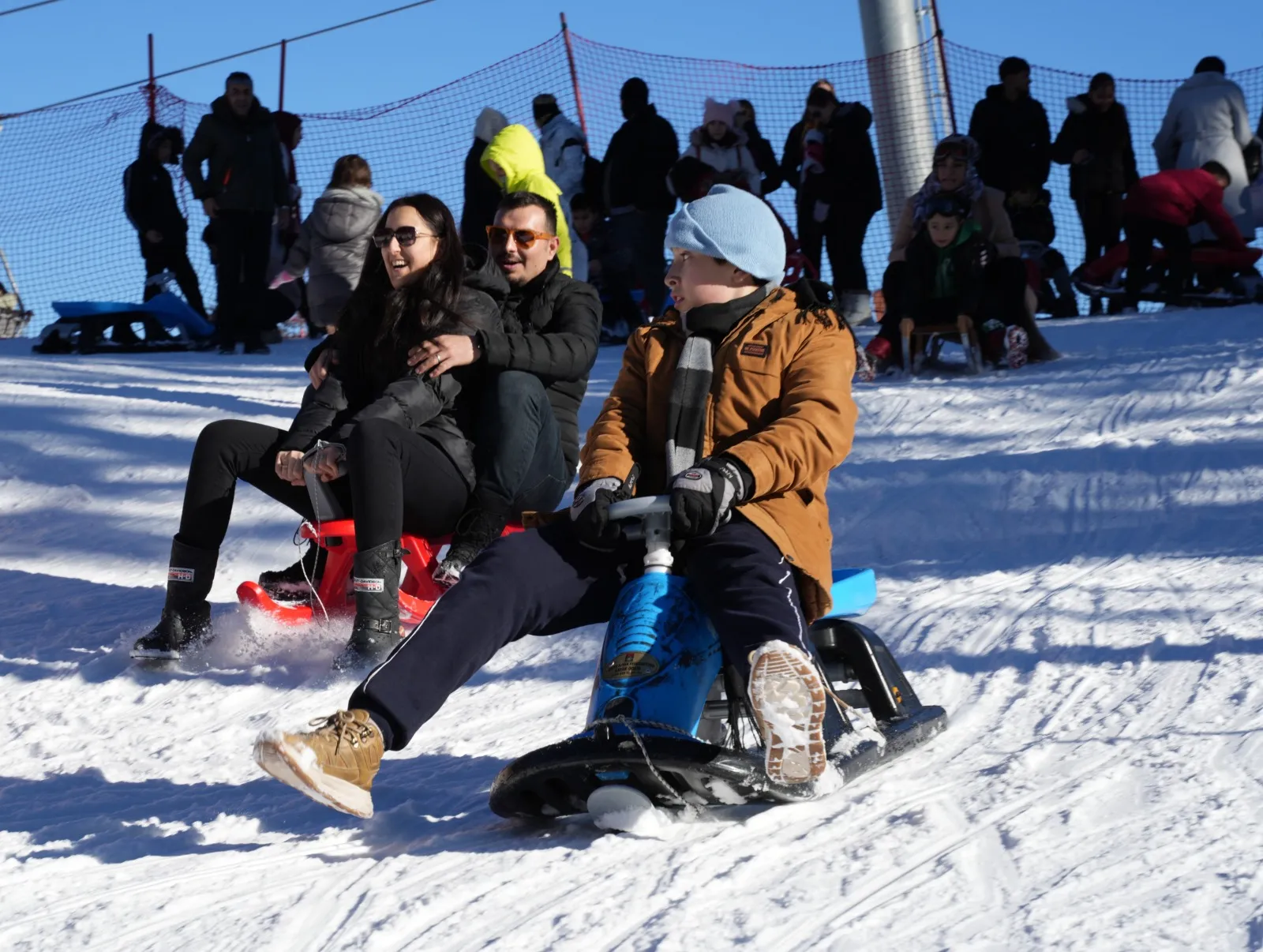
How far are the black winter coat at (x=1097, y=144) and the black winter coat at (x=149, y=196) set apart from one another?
238 inches

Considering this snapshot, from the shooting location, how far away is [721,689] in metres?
2.89

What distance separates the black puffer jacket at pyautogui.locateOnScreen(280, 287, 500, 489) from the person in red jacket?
21.2 feet

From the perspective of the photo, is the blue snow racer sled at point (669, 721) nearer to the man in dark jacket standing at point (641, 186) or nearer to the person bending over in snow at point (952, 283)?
the person bending over in snow at point (952, 283)

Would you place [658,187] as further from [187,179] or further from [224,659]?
[224,659]

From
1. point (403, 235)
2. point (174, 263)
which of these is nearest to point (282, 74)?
point (174, 263)

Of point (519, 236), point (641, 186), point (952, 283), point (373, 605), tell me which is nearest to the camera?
point (373, 605)

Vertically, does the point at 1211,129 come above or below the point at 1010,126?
below

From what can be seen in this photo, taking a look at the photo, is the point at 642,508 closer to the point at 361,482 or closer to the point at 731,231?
the point at 731,231

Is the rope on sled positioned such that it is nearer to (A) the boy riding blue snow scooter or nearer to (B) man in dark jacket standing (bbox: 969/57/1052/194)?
(A) the boy riding blue snow scooter

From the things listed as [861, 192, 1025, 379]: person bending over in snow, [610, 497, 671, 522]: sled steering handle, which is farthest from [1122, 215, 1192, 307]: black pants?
[610, 497, 671, 522]: sled steering handle

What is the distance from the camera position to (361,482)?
380 centimetres

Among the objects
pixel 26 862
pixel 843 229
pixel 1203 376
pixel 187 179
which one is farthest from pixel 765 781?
pixel 187 179

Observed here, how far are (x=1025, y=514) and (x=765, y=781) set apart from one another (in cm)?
311

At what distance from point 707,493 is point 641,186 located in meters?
6.92
